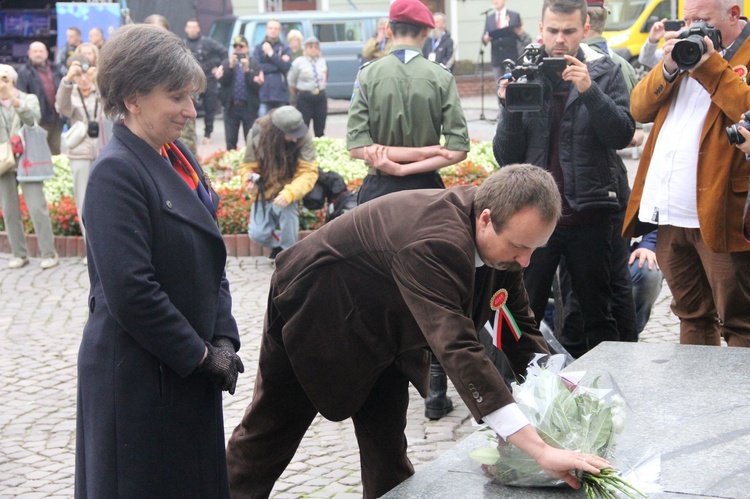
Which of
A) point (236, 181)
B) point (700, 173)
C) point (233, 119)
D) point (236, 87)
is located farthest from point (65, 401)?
point (236, 87)

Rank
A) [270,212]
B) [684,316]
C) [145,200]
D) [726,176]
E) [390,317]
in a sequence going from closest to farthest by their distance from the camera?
[145,200] → [390,317] → [726,176] → [684,316] → [270,212]

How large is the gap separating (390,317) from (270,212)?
5.61 meters

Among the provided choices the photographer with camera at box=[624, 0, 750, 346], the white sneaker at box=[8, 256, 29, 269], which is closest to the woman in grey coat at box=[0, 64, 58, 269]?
the white sneaker at box=[8, 256, 29, 269]

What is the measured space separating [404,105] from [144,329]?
3.17 meters

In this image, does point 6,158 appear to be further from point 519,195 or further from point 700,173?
point 519,195

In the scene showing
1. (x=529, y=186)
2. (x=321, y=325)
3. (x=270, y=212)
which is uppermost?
(x=529, y=186)

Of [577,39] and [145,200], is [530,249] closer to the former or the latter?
[145,200]

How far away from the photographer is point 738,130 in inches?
169

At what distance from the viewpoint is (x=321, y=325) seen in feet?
11.0

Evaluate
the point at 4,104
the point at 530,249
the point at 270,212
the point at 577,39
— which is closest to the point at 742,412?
the point at 530,249

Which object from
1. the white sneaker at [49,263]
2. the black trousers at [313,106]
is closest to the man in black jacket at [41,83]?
the black trousers at [313,106]

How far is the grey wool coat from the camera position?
2805mm

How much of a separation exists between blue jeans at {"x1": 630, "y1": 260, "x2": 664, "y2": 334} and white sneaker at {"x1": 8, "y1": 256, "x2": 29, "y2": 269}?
6185 millimetres

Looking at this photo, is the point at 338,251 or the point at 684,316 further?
the point at 684,316
